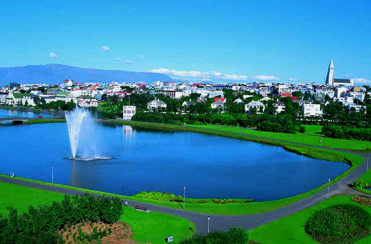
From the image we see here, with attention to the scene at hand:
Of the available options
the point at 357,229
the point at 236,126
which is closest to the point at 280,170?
the point at 357,229

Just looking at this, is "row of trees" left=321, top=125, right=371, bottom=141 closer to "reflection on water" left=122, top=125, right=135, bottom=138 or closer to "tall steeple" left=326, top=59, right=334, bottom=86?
"reflection on water" left=122, top=125, right=135, bottom=138

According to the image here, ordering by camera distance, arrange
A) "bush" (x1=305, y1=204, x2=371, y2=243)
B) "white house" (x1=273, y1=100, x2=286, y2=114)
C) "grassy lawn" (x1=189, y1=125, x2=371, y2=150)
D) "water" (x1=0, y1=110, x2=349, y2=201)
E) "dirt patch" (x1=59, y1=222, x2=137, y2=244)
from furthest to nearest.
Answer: "white house" (x1=273, y1=100, x2=286, y2=114) → "grassy lawn" (x1=189, y1=125, x2=371, y2=150) → "water" (x1=0, y1=110, x2=349, y2=201) → "bush" (x1=305, y1=204, x2=371, y2=243) → "dirt patch" (x1=59, y1=222, x2=137, y2=244)

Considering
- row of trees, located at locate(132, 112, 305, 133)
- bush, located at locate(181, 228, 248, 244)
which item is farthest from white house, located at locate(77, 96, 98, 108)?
bush, located at locate(181, 228, 248, 244)

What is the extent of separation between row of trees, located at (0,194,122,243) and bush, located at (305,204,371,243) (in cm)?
832

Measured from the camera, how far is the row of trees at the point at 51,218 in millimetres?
13484

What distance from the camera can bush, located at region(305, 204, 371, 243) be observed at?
16.4 meters

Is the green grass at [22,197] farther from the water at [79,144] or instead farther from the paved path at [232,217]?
the water at [79,144]

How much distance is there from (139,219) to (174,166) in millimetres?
13651

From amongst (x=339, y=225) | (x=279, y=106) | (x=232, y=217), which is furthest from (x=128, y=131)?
(x=339, y=225)

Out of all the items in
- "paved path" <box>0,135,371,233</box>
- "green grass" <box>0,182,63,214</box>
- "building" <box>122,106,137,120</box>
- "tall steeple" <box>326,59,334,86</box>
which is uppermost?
"tall steeple" <box>326,59,334,86</box>

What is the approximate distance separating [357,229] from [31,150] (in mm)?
28455

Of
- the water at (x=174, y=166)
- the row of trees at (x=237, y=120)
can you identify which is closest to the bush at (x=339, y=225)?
the water at (x=174, y=166)

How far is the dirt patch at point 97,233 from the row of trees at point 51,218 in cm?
23

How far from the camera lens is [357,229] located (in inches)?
682
